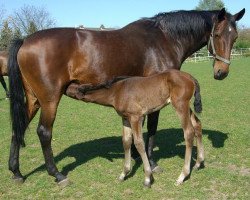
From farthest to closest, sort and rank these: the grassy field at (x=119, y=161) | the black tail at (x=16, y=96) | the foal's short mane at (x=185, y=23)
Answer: the foal's short mane at (x=185, y=23) < the black tail at (x=16, y=96) < the grassy field at (x=119, y=161)

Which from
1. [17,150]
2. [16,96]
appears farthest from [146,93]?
[17,150]

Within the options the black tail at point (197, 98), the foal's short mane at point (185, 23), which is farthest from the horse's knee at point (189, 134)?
the foal's short mane at point (185, 23)

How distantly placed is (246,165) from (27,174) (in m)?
3.27

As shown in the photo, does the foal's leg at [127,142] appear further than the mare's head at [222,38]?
No

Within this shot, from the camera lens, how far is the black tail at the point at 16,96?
4.62m

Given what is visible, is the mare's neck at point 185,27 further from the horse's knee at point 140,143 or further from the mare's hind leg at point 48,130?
the mare's hind leg at point 48,130

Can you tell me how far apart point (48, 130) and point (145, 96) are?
1.39 m

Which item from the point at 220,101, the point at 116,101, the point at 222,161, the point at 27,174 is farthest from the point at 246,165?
the point at 220,101

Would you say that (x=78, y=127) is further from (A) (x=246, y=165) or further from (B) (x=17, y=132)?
(A) (x=246, y=165)

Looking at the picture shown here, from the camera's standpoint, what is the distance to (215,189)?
4223mm

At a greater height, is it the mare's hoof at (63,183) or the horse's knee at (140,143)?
the horse's knee at (140,143)

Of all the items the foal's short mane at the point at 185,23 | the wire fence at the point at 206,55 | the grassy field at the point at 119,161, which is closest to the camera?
→ the grassy field at the point at 119,161

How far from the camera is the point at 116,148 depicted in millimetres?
6281

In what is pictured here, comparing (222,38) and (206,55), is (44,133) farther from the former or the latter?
(206,55)
